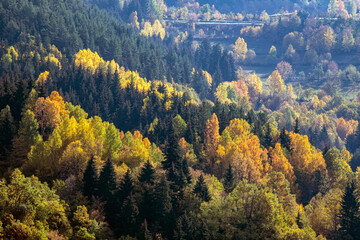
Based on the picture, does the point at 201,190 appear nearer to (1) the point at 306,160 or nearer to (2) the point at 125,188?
(2) the point at 125,188

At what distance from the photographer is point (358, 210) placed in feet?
459

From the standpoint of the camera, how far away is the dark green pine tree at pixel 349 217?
13425cm

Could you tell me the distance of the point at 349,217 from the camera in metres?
136

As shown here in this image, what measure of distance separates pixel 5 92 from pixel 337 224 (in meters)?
98.8

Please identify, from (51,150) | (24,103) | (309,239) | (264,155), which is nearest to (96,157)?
(51,150)

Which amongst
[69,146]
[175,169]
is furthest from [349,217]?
[69,146]

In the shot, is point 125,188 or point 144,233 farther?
point 125,188

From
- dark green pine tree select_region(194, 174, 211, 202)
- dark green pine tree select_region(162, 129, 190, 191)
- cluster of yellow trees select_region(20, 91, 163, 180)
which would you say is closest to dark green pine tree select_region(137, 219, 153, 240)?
dark green pine tree select_region(162, 129, 190, 191)

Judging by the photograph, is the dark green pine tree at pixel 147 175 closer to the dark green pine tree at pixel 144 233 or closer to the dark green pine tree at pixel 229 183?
the dark green pine tree at pixel 144 233

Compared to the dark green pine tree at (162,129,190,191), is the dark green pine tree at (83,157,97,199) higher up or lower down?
lower down

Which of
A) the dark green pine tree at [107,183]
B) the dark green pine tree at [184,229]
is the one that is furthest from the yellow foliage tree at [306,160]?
the dark green pine tree at [107,183]

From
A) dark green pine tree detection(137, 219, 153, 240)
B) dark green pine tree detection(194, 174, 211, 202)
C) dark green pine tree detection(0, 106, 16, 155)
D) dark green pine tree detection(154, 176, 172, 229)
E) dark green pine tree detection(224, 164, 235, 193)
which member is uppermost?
dark green pine tree detection(0, 106, 16, 155)

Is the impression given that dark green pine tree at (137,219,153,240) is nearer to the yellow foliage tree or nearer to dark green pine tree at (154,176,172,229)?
dark green pine tree at (154,176,172,229)

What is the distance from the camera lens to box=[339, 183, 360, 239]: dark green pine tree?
134250mm
